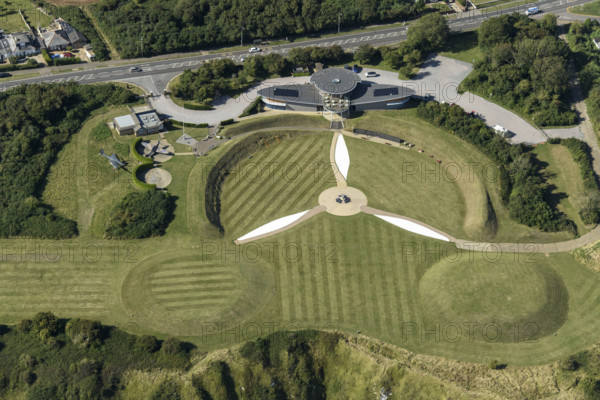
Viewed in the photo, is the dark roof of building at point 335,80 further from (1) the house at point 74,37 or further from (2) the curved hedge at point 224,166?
(1) the house at point 74,37

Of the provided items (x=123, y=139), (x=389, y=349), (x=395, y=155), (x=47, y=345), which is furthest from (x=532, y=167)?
(x=47, y=345)

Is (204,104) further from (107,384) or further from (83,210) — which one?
(107,384)

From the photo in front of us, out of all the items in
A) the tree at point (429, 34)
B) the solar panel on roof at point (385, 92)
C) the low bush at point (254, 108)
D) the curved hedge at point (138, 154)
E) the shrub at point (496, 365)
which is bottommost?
the shrub at point (496, 365)

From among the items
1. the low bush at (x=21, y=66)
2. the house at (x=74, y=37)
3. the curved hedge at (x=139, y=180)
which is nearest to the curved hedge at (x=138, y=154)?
the curved hedge at (x=139, y=180)

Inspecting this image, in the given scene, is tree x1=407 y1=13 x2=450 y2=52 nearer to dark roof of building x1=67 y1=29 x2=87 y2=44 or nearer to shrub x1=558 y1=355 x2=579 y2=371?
shrub x1=558 y1=355 x2=579 y2=371

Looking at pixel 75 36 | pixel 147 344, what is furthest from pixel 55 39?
pixel 147 344
